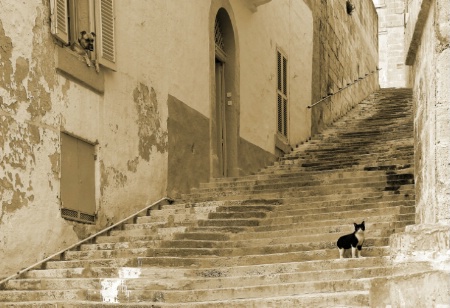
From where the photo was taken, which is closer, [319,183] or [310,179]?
[319,183]

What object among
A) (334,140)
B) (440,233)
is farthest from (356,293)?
(334,140)

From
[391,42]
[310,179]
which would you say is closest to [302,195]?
[310,179]

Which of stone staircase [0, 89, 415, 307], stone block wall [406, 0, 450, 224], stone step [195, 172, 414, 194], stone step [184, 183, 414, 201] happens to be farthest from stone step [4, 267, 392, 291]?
stone step [195, 172, 414, 194]

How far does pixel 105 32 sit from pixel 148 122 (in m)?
1.32

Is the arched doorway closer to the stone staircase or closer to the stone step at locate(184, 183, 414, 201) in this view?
the stone staircase

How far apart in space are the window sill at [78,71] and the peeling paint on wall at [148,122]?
819 millimetres

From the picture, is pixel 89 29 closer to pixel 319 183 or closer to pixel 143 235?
pixel 143 235

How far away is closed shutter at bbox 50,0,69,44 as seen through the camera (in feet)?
28.2

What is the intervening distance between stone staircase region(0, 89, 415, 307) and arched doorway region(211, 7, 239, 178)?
3.54ft

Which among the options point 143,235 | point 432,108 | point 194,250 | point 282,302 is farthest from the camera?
point 143,235

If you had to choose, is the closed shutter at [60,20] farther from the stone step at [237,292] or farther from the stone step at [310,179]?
the stone step at [310,179]

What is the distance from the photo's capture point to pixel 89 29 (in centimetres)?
935

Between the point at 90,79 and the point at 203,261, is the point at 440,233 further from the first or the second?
the point at 90,79

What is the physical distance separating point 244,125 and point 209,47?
1617 millimetres
